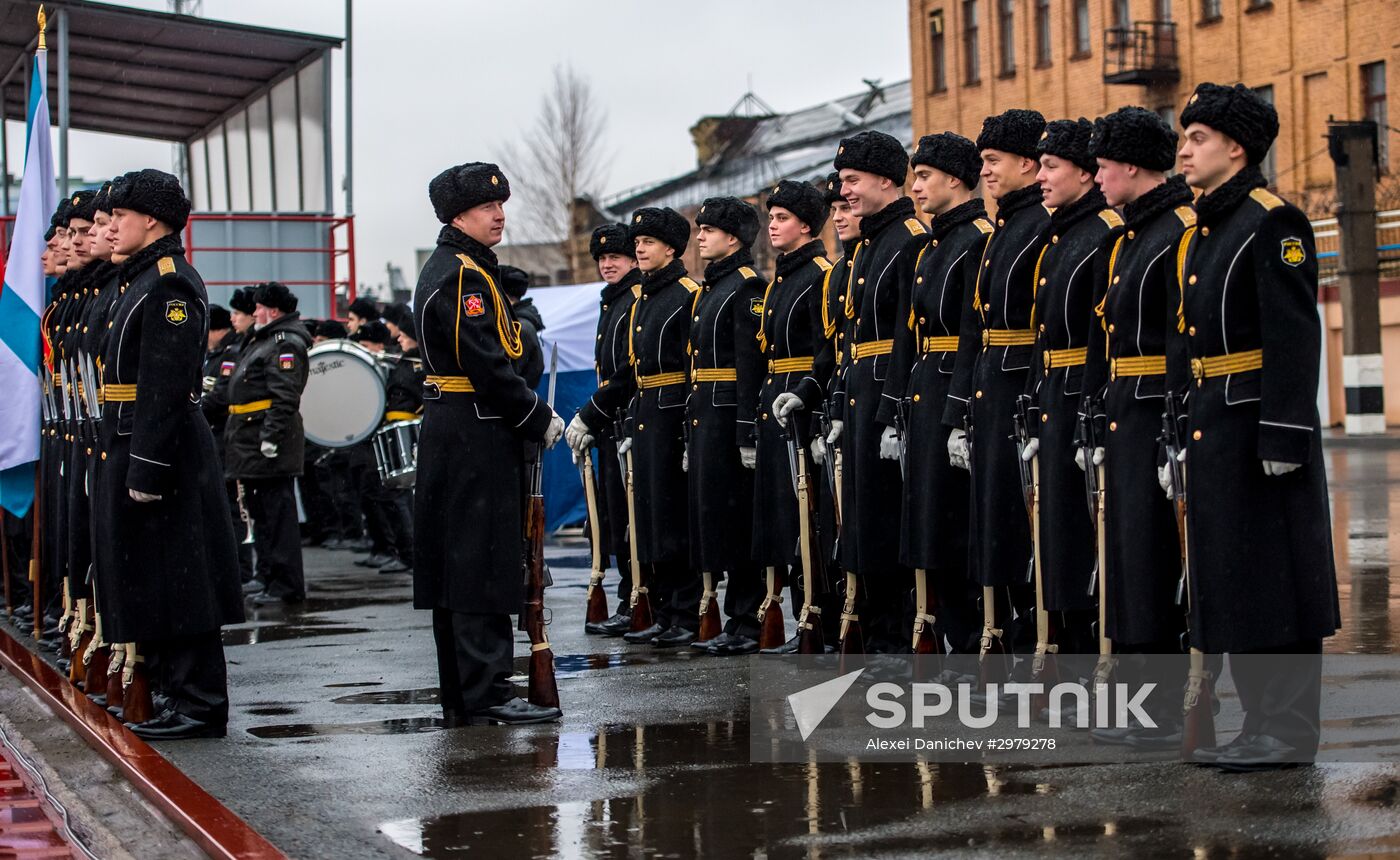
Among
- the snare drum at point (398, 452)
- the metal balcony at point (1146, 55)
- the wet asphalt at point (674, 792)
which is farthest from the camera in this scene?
the metal balcony at point (1146, 55)

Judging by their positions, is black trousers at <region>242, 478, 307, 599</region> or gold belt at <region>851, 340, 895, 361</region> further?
black trousers at <region>242, 478, 307, 599</region>

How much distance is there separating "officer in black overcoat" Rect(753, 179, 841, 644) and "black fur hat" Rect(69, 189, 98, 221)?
3.45 m

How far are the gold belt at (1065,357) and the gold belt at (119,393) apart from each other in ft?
11.9

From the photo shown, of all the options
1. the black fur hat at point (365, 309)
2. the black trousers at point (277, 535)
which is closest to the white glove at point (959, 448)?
the black trousers at point (277, 535)

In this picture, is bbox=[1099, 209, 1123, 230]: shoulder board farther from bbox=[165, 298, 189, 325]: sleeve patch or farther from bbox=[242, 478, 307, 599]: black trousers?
bbox=[242, 478, 307, 599]: black trousers

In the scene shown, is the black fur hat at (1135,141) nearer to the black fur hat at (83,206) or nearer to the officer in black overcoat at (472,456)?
the officer in black overcoat at (472,456)

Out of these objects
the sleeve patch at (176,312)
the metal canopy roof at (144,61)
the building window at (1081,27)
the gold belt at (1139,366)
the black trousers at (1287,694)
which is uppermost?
the building window at (1081,27)

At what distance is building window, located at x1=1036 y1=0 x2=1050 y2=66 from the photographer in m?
44.9

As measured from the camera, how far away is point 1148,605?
6797 millimetres

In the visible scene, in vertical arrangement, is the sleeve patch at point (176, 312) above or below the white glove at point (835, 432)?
above

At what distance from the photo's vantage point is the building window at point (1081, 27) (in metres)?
43.5

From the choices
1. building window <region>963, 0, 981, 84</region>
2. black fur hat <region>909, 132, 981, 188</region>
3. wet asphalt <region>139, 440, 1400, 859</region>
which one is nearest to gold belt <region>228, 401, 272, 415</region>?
wet asphalt <region>139, 440, 1400, 859</region>

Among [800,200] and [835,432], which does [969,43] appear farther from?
[835,432]

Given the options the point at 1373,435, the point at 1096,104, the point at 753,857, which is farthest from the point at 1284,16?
the point at 753,857
